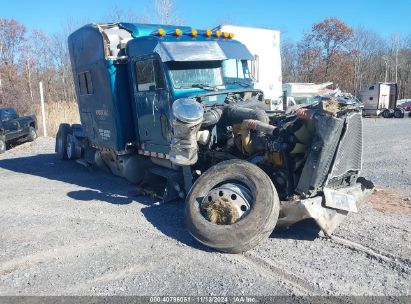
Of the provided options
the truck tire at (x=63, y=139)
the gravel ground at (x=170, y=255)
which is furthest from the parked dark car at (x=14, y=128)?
the gravel ground at (x=170, y=255)

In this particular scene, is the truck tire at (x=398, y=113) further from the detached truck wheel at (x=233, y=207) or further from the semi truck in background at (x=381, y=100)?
the detached truck wheel at (x=233, y=207)

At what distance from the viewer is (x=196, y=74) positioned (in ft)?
23.3

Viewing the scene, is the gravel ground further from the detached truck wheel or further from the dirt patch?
the detached truck wheel

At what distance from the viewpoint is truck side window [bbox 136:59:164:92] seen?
692cm

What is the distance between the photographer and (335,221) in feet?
16.3

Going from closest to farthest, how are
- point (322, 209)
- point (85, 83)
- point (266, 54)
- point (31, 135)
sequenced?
point (322, 209) → point (85, 83) → point (266, 54) → point (31, 135)

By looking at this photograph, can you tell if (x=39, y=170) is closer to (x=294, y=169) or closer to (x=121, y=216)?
(x=121, y=216)

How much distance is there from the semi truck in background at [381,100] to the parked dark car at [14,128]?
979 inches

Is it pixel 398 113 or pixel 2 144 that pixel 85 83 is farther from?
pixel 398 113

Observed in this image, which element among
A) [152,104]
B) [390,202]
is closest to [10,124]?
[152,104]

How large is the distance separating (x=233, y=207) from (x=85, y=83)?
557cm

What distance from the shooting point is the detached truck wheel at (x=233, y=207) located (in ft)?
15.3

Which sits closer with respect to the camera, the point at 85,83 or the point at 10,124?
the point at 85,83

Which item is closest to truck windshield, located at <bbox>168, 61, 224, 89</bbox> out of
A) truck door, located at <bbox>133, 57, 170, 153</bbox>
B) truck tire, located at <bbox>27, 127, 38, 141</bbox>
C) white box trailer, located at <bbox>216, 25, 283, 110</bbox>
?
truck door, located at <bbox>133, 57, 170, 153</bbox>
